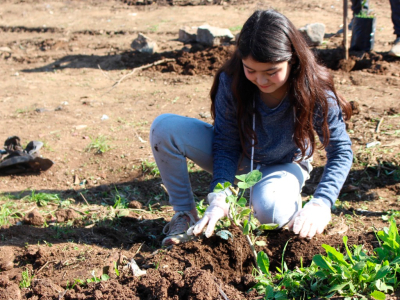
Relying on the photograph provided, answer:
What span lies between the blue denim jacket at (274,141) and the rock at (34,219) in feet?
4.61

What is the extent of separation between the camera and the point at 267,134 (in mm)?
2676

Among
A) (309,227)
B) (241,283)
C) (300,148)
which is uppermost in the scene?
(300,148)

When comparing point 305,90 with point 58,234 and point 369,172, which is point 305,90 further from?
point 58,234

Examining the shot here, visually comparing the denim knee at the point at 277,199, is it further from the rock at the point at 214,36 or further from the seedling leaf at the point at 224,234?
the rock at the point at 214,36

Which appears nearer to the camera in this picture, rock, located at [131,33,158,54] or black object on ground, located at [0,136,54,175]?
black object on ground, located at [0,136,54,175]

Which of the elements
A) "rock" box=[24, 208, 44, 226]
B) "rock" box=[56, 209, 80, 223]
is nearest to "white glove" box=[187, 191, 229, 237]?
"rock" box=[56, 209, 80, 223]

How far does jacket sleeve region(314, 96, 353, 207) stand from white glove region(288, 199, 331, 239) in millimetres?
89

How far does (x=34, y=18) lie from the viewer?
10.9 m

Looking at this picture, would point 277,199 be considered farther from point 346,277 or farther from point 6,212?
point 6,212

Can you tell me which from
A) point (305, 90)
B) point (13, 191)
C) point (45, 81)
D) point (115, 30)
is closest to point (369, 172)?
point (305, 90)

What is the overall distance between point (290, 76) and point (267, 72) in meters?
0.20

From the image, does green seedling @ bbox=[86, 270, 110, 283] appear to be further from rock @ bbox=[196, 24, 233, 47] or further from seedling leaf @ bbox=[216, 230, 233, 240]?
rock @ bbox=[196, 24, 233, 47]

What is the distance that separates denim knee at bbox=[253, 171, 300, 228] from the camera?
8.34ft

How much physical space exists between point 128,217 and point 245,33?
165 cm
